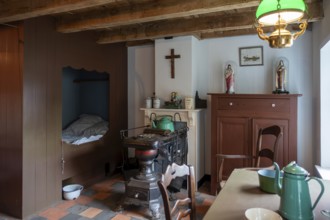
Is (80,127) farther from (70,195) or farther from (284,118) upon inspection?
(284,118)

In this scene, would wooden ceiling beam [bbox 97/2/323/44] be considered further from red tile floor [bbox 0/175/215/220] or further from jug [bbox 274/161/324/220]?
red tile floor [bbox 0/175/215/220]

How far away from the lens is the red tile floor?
2738 millimetres

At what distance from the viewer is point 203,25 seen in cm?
297

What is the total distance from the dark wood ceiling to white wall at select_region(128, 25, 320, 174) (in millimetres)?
266

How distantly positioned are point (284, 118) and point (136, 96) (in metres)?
2.48

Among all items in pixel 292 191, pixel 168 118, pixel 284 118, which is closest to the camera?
pixel 292 191

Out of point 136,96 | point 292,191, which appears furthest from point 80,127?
point 292,191

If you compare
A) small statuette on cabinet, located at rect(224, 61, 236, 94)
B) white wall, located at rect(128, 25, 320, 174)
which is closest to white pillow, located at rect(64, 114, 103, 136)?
white wall, located at rect(128, 25, 320, 174)

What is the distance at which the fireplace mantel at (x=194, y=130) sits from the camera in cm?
347

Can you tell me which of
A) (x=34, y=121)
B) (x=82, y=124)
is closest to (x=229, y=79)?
(x=82, y=124)

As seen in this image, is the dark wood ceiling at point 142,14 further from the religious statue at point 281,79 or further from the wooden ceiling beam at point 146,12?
the religious statue at point 281,79

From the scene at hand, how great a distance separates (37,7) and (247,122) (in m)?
2.67

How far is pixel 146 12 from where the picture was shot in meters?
2.48

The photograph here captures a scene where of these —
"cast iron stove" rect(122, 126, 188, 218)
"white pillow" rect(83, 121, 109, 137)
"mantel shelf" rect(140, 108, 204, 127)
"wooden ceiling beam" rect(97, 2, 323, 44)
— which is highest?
"wooden ceiling beam" rect(97, 2, 323, 44)
